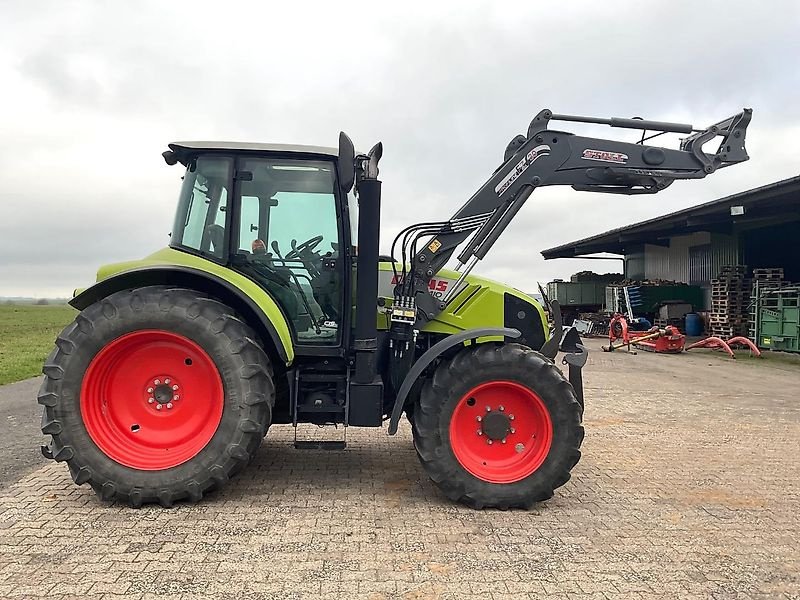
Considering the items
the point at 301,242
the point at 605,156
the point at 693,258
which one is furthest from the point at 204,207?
the point at 693,258

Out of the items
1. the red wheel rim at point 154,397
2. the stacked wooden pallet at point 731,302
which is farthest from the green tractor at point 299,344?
the stacked wooden pallet at point 731,302

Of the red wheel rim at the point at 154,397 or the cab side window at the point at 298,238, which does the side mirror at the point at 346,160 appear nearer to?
the cab side window at the point at 298,238

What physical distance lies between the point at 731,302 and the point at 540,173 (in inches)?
665

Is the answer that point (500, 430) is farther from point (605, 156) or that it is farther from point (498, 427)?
point (605, 156)

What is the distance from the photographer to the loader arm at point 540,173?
4992 millimetres

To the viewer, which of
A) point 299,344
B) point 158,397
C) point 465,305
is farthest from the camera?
point 465,305

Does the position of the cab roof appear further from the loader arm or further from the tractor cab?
the loader arm

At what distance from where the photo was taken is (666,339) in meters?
17.4

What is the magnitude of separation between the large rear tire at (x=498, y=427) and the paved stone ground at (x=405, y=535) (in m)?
0.21

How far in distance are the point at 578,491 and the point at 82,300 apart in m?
4.08

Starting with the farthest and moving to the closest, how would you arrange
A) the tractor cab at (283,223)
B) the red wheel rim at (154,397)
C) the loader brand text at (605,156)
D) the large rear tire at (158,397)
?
the loader brand text at (605,156) → the tractor cab at (283,223) → the red wheel rim at (154,397) → the large rear tire at (158,397)

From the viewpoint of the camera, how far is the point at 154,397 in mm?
4477

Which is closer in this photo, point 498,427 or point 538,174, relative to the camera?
point 498,427

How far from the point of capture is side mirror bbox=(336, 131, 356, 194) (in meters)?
4.27
